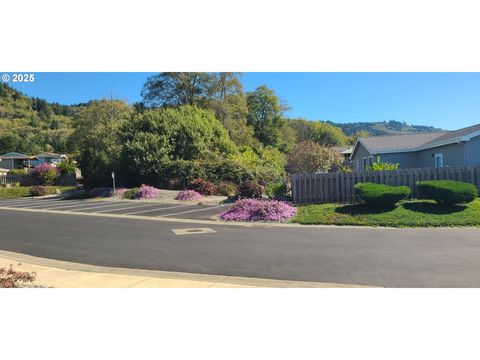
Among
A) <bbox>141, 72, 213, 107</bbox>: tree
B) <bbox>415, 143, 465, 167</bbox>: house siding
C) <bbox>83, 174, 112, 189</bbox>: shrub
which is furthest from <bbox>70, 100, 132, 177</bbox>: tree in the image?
<bbox>415, 143, 465, 167</bbox>: house siding

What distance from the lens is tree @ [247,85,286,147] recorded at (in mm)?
57031

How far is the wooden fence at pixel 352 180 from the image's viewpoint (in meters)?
16.1

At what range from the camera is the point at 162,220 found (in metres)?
15.1

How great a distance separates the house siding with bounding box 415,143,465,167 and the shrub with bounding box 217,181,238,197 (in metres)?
12.0

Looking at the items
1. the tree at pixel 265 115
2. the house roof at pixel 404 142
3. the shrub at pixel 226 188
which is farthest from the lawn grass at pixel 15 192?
the tree at pixel 265 115

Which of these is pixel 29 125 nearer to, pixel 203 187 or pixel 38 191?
pixel 38 191

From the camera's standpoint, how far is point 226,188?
25359 mm

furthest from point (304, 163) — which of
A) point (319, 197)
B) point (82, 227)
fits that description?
point (82, 227)

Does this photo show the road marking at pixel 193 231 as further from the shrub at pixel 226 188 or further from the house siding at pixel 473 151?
the house siding at pixel 473 151

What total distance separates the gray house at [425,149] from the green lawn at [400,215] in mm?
6247

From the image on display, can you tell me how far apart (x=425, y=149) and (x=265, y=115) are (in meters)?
35.3

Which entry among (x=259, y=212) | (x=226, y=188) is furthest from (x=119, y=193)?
(x=259, y=212)

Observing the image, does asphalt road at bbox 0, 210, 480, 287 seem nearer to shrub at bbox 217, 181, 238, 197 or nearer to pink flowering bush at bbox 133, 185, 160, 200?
pink flowering bush at bbox 133, 185, 160, 200

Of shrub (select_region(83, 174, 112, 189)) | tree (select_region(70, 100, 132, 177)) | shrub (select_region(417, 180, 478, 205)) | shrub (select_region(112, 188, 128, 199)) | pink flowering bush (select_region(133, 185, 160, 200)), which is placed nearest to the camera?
shrub (select_region(417, 180, 478, 205))
